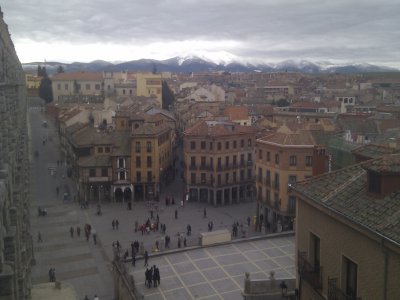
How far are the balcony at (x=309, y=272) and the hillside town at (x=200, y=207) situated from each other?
55mm

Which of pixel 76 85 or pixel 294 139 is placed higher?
pixel 76 85

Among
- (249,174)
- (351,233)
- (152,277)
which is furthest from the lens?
(249,174)

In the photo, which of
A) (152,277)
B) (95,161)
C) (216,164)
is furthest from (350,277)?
(95,161)

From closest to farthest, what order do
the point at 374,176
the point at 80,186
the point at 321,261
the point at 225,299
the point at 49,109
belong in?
the point at 374,176
the point at 321,261
the point at 225,299
the point at 80,186
the point at 49,109

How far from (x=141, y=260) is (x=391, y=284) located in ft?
72.8

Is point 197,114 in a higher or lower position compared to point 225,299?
higher

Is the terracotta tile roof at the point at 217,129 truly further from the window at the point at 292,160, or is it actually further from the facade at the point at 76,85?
the facade at the point at 76,85

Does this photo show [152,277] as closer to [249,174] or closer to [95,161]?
[95,161]

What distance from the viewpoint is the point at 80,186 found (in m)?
60.0

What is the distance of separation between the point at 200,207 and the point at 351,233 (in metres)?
45.0

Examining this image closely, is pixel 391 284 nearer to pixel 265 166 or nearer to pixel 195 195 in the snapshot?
pixel 265 166

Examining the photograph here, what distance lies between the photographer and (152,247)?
134 ft

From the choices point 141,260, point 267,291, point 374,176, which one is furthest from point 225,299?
point 374,176

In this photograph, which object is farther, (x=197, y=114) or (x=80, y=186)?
(x=197, y=114)
